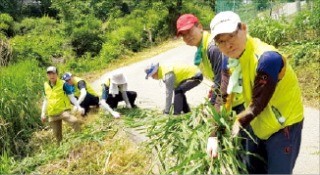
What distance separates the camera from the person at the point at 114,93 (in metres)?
7.59

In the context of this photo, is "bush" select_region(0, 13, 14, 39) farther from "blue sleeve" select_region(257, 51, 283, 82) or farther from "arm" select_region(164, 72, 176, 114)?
"blue sleeve" select_region(257, 51, 283, 82)

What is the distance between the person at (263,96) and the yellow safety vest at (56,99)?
5102mm

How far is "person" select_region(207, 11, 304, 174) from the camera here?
2.33 m

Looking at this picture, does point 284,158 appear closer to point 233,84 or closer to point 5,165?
point 233,84

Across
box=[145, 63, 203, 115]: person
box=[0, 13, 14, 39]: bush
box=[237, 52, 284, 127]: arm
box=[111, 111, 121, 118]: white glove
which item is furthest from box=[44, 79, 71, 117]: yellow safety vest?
box=[0, 13, 14, 39]: bush

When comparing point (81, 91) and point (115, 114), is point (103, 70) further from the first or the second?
point (115, 114)

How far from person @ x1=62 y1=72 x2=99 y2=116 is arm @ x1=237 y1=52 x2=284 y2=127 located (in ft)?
18.1

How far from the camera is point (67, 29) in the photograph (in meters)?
20.6

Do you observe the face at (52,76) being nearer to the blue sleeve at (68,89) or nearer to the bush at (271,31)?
the blue sleeve at (68,89)

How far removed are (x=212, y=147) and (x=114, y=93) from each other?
5108 millimetres

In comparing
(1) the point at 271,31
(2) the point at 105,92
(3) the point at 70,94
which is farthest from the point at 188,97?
(1) the point at 271,31

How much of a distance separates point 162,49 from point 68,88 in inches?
437

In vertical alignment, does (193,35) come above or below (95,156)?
A: above

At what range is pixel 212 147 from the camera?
9.02ft
